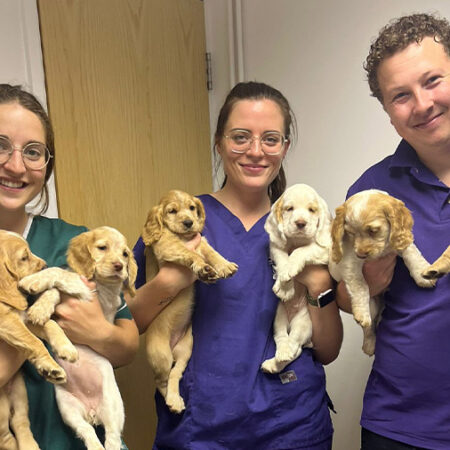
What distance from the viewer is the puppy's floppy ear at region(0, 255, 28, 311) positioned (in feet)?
4.30

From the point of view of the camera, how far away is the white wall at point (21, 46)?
6.66ft

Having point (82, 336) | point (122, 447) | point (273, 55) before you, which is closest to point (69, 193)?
point (82, 336)

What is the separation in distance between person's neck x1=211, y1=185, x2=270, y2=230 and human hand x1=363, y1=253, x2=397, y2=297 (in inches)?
22.5

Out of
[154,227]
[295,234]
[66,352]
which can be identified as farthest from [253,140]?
[66,352]

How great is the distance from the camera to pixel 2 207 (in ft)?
4.99

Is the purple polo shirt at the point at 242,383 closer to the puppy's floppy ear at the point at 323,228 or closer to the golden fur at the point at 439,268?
the puppy's floppy ear at the point at 323,228

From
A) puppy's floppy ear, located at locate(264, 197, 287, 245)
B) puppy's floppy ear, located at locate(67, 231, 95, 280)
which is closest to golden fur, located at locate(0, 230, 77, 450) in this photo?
puppy's floppy ear, located at locate(67, 231, 95, 280)

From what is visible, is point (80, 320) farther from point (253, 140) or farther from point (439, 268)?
point (439, 268)

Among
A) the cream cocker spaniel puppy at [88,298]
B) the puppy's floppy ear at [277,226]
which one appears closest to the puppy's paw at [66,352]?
the cream cocker spaniel puppy at [88,298]

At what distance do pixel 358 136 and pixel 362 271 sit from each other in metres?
1.44

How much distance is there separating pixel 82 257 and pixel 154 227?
1.32 ft

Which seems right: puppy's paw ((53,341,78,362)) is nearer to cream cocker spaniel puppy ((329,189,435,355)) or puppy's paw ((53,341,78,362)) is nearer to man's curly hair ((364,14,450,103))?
cream cocker spaniel puppy ((329,189,435,355))

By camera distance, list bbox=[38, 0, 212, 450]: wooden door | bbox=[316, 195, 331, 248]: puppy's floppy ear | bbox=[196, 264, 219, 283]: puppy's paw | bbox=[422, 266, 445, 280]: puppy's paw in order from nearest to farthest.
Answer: bbox=[422, 266, 445, 280]: puppy's paw, bbox=[196, 264, 219, 283]: puppy's paw, bbox=[316, 195, 331, 248]: puppy's floppy ear, bbox=[38, 0, 212, 450]: wooden door

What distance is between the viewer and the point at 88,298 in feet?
4.93
